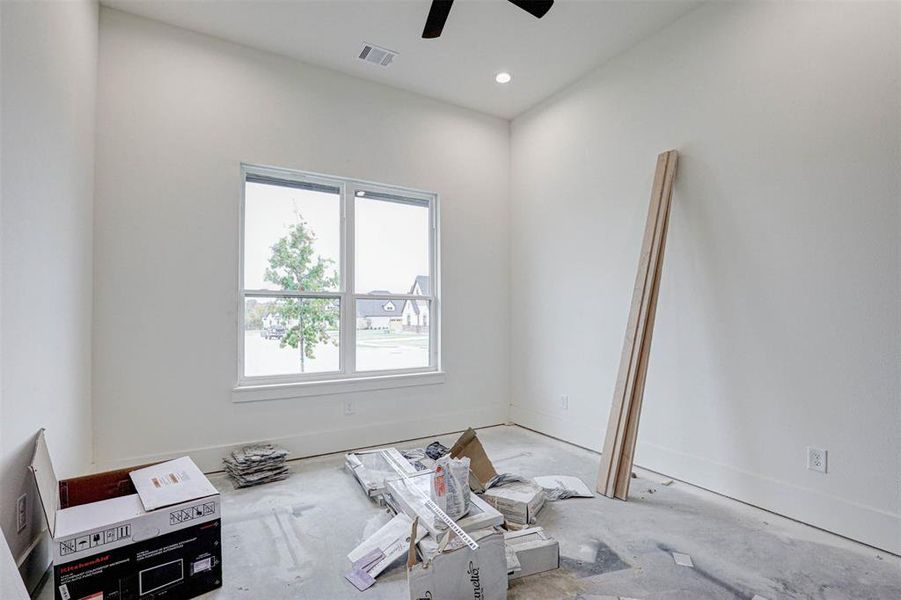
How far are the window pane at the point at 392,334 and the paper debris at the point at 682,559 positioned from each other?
2649 millimetres

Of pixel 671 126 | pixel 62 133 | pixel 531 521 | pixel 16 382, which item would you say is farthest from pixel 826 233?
pixel 62 133

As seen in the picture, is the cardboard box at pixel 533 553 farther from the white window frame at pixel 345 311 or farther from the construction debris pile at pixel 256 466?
the white window frame at pixel 345 311

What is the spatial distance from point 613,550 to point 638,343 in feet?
4.46

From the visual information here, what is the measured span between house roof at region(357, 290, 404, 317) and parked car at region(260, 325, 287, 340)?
0.67 meters

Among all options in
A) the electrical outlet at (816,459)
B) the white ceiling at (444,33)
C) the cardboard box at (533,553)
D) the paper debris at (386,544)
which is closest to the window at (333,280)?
the white ceiling at (444,33)

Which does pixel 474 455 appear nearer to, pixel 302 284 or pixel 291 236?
pixel 302 284

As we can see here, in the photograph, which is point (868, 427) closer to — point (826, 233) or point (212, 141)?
point (826, 233)

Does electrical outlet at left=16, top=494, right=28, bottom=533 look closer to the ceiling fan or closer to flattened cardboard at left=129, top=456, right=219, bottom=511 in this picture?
flattened cardboard at left=129, top=456, right=219, bottom=511

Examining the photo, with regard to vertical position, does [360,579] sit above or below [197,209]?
below

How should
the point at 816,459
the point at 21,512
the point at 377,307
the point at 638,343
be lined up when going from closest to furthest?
the point at 21,512, the point at 816,459, the point at 638,343, the point at 377,307

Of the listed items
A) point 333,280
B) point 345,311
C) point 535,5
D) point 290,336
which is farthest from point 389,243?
point 535,5

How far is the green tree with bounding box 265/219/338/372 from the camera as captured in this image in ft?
12.1

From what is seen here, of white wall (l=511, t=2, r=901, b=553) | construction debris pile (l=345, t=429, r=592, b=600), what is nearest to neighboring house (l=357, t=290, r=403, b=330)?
construction debris pile (l=345, t=429, r=592, b=600)

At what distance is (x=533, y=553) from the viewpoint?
6.61 feet
